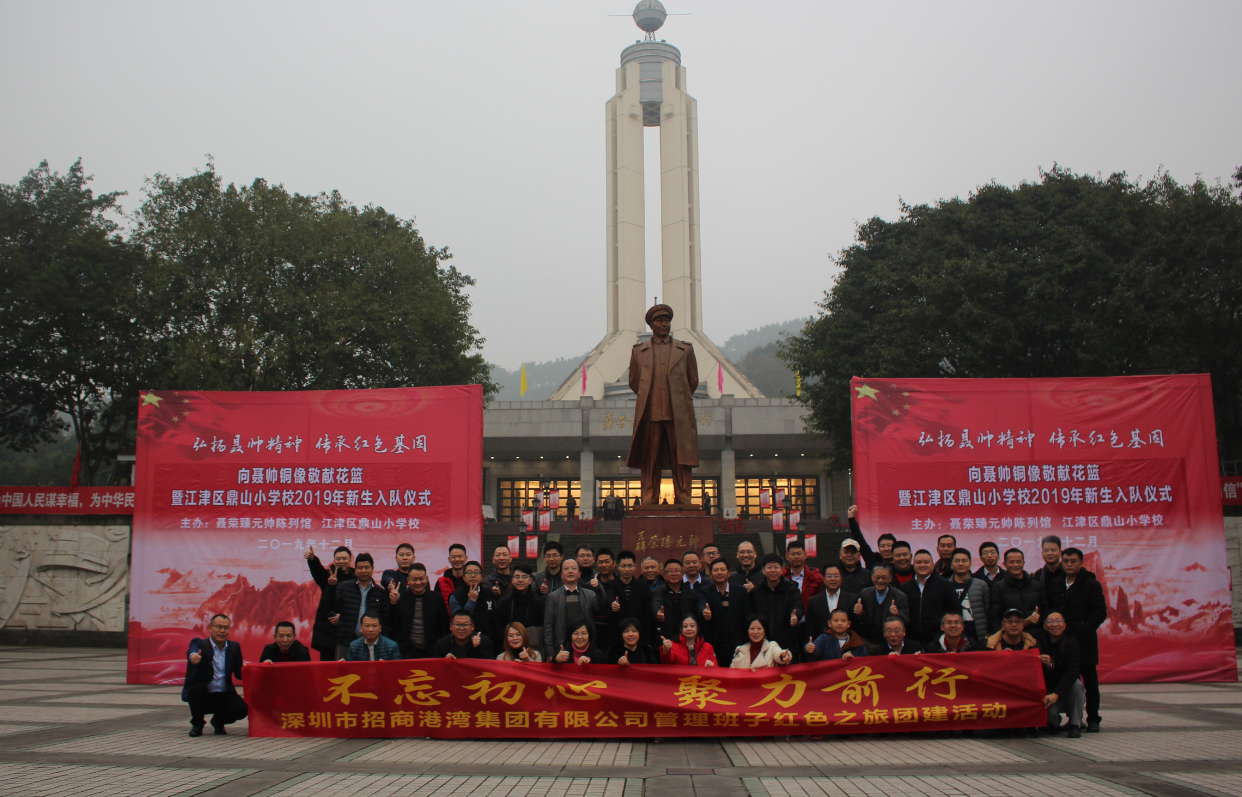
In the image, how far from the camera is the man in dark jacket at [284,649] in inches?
247

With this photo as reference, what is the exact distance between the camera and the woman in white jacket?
5.79 metres

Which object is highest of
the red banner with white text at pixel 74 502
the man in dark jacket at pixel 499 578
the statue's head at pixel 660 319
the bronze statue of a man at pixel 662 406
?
the statue's head at pixel 660 319

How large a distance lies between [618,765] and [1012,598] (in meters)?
3.36

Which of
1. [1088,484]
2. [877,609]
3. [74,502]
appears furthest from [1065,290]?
[74,502]

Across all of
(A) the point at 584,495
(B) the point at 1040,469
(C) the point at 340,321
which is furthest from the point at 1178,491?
(A) the point at 584,495

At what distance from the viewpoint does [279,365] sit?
17.1 meters

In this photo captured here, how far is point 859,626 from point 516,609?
251 centimetres

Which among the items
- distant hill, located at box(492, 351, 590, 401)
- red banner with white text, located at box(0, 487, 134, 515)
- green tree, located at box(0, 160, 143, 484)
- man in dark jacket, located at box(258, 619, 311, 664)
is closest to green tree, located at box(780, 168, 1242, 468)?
man in dark jacket, located at box(258, 619, 311, 664)

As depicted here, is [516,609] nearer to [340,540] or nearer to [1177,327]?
[340,540]

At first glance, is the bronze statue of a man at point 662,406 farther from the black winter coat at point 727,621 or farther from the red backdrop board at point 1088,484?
the red backdrop board at point 1088,484

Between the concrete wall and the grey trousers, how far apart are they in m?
14.7

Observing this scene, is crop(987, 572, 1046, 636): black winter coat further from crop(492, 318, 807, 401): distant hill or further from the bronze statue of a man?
crop(492, 318, 807, 401): distant hill

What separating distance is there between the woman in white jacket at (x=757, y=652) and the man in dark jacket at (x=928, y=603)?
111 cm

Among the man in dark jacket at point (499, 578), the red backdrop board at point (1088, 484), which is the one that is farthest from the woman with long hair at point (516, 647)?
the red backdrop board at point (1088, 484)
